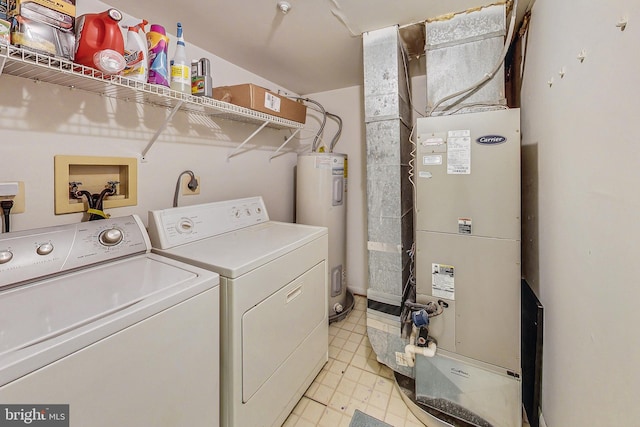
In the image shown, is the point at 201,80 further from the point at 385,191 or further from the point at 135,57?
the point at 385,191

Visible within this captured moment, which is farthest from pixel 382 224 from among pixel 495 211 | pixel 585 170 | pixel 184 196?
pixel 184 196

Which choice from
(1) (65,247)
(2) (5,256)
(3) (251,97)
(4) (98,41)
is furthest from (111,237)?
(3) (251,97)

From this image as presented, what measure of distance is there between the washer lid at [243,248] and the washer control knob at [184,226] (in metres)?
0.08

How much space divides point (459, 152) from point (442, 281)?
69 centimetres

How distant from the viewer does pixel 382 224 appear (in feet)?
5.93

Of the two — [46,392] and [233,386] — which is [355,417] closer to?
[233,386]

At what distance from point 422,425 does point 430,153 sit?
1.48 meters

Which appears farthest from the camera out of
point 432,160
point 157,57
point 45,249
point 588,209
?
point 432,160

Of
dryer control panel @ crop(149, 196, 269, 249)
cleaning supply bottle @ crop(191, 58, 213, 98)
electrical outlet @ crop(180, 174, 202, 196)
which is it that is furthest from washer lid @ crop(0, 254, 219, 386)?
cleaning supply bottle @ crop(191, 58, 213, 98)

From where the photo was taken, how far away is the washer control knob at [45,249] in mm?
977

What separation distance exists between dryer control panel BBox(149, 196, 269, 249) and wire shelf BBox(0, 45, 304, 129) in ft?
1.95

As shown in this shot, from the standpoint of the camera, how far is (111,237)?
3.90ft

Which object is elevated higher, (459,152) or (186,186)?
(459,152)

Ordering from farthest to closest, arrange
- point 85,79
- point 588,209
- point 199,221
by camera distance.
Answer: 1. point 199,221
2. point 85,79
3. point 588,209
